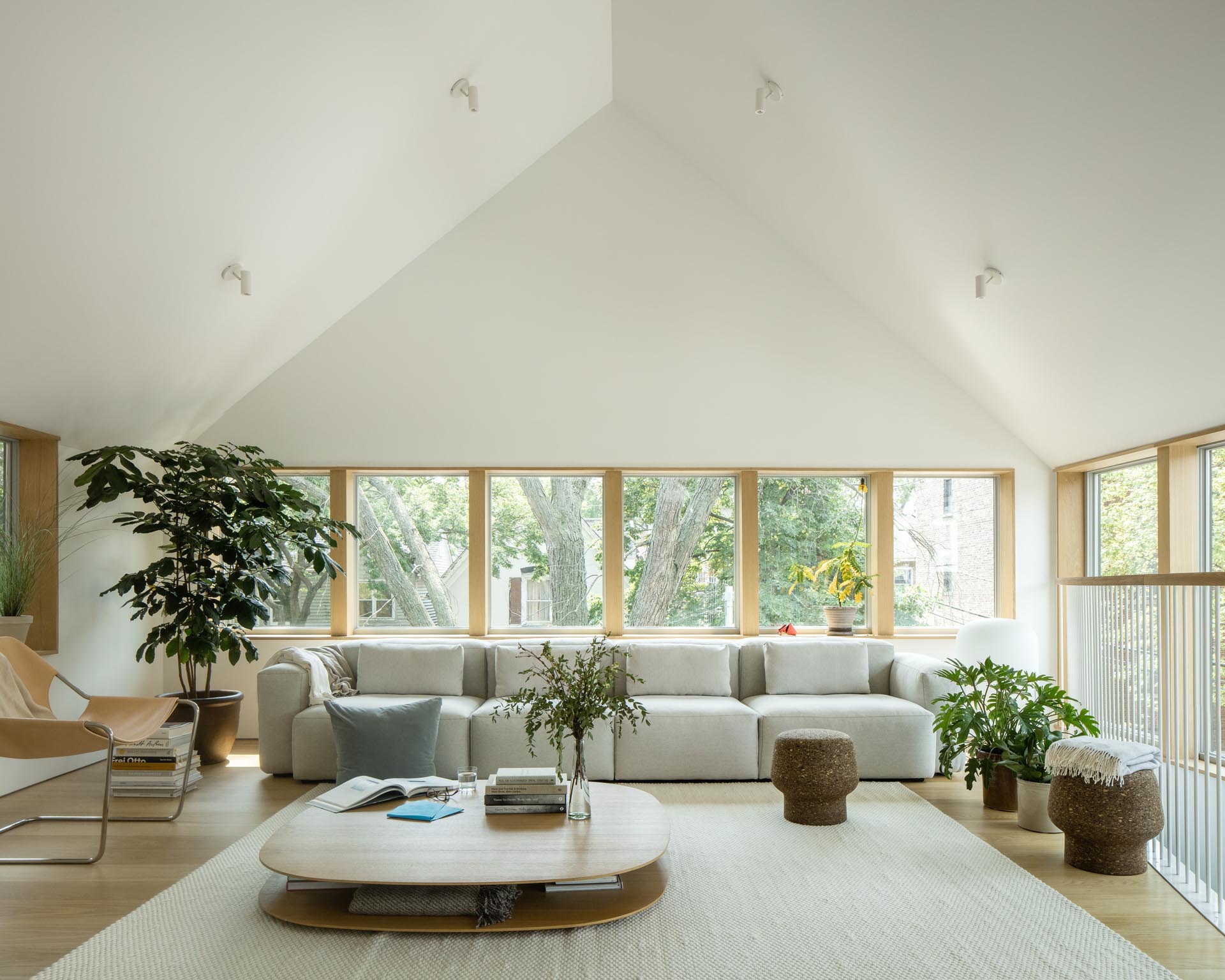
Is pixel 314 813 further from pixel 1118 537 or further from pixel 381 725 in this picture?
pixel 1118 537

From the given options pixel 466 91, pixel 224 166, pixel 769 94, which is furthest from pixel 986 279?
pixel 224 166

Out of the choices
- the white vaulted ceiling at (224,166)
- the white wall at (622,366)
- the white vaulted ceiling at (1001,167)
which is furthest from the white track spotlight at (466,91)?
the white wall at (622,366)

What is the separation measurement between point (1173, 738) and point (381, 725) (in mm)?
3559

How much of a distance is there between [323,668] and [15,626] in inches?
60.6

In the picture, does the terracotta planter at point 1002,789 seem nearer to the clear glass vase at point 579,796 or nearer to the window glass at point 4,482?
the clear glass vase at point 579,796

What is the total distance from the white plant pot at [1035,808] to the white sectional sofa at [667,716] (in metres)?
0.82

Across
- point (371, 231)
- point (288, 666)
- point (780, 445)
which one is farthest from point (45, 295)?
point (780, 445)

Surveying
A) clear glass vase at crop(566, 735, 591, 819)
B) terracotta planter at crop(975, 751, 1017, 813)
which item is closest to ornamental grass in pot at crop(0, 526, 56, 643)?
clear glass vase at crop(566, 735, 591, 819)

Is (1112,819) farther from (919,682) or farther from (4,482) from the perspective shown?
(4,482)

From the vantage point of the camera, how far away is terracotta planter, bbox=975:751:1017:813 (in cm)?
436

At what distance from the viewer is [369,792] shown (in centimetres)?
367

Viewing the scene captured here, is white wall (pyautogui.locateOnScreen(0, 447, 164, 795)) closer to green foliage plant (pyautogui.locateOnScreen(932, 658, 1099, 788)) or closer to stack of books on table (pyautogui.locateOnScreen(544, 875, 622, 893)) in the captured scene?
stack of books on table (pyautogui.locateOnScreen(544, 875, 622, 893))

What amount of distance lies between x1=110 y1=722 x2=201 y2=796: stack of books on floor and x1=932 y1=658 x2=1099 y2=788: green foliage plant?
3817mm

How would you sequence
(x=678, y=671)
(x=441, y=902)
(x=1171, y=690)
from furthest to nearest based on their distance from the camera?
1. (x=678, y=671)
2. (x=1171, y=690)
3. (x=441, y=902)
